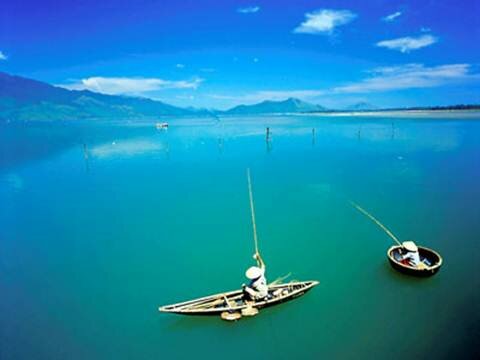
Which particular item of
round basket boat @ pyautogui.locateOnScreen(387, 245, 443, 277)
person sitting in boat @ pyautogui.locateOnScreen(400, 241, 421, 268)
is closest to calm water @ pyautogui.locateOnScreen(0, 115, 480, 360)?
round basket boat @ pyautogui.locateOnScreen(387, 245, 443, 277)

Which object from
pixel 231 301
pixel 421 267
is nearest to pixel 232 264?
pixel 231 301

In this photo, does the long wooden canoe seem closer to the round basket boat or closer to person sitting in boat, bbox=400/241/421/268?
the round basket boat

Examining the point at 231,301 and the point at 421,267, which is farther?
the point at 421,267

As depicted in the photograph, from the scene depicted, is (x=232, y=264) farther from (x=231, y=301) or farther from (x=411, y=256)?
(x=411, y=256)

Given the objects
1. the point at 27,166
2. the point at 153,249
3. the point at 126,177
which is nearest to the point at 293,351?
the point at 153,249

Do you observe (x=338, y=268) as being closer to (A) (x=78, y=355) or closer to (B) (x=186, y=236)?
(B) (x=186, y=236)

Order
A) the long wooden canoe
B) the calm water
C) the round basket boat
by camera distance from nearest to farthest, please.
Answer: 1. the calm water
2. the long wooden canoe
3. the round basket boat
